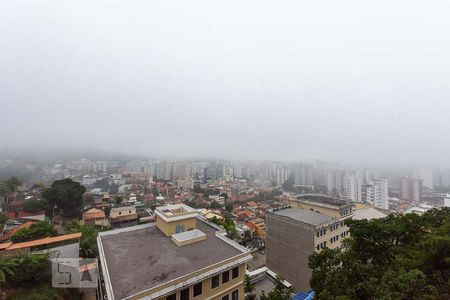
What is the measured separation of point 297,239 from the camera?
17.3 metres

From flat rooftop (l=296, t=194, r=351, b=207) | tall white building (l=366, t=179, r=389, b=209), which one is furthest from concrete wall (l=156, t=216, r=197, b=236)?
tall white building (l=366, t=179, r=389, b=209)

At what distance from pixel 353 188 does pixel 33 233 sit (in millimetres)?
70090

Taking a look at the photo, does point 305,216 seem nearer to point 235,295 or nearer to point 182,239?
point 235,295

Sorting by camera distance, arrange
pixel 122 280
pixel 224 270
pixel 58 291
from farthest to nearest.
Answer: pixel 58 291
pixel 224 270
pixel 122 280

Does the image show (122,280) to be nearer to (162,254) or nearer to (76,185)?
(162,254)

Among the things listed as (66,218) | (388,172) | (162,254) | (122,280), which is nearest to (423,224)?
(162,254)

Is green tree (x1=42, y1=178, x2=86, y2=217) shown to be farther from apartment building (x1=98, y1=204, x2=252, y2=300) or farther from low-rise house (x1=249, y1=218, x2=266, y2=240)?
low-rise house (x1=249, y1=218, x2=266, y2=240)

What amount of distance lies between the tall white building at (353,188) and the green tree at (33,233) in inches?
2670

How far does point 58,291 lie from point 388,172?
3689 inches

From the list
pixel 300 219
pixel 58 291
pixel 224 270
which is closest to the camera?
pixel 224 270

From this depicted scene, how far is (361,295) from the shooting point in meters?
5.27

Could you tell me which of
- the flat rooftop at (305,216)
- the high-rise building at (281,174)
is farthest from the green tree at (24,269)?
the high-rise building at (281,174)

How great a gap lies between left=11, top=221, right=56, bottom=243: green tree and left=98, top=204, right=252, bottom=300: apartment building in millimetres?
10156

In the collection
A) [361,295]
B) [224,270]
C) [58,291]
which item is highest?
[361,295]
